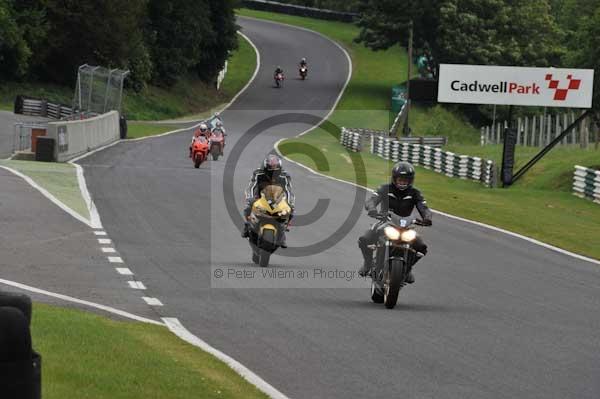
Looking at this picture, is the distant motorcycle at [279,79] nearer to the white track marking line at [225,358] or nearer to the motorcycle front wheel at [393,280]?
the motorcycle front wheel at [393,280]

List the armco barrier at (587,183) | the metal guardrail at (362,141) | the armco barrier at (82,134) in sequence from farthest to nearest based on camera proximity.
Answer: the metal guardrail at (362,141) → the armco barrier at (82,134) → the armco barrier at (587,183)

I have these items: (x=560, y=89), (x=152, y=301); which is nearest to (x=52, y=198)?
(x=152, y=301)

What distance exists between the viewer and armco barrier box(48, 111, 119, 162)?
123 ft

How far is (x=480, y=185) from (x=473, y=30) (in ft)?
159

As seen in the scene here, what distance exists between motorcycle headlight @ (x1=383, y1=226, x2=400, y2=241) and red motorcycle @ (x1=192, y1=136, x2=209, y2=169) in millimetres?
23484

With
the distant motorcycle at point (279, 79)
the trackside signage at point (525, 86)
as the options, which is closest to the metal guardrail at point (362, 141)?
the trackside signage at point (525, 86)

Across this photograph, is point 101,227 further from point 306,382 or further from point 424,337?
point 306,382

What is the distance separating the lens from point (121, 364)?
9.50 m

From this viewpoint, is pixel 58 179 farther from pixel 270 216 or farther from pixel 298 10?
pixel 298 10

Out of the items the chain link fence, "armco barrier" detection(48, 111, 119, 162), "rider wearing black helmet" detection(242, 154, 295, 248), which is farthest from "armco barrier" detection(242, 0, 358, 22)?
"rider wearing black helmet" detection(242, 154, 295, 248)

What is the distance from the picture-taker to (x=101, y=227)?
2173cm

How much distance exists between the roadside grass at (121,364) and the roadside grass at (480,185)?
12.9m

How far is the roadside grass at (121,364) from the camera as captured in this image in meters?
8.52

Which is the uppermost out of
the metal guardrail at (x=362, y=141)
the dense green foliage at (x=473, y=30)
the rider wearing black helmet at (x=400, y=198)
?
the dense green foliage at (x=473, y=30)
